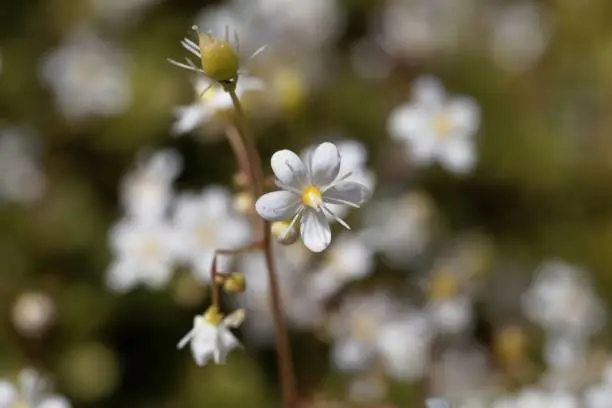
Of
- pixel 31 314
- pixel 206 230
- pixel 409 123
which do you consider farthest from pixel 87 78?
pixel 409 123

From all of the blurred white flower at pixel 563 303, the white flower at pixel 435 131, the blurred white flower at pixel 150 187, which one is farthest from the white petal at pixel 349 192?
the blurred white flower at pixel 563 303

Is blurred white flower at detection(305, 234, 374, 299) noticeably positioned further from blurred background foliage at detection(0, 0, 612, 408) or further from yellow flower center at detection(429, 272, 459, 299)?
blurred background foliage at detection(0, 0, 612, 408)

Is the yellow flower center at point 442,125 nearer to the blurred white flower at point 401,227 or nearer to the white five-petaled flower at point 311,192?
the blurred white flower at point 401,227

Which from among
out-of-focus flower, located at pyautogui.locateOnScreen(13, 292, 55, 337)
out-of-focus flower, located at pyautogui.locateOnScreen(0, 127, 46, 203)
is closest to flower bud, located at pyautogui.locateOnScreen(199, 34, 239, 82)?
out-of-focus flower, located at pyautogui.locateOnScreen(13, 292, 55, 337)

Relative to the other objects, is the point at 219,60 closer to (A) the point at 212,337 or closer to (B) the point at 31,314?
(A) the point at 212,337

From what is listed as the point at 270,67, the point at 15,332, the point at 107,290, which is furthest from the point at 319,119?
the point at 15,332

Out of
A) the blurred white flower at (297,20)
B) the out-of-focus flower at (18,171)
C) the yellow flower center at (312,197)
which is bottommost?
the yellow flower center at (312,197)
